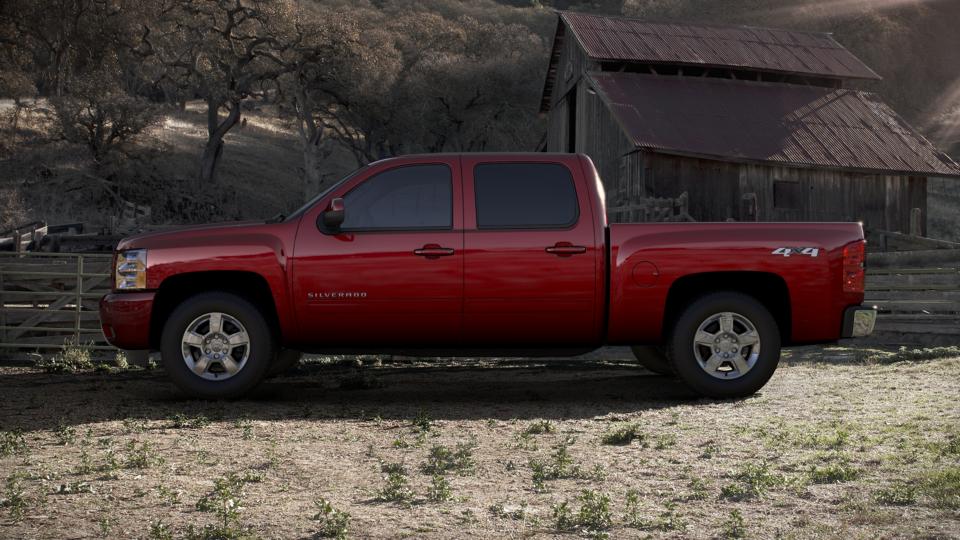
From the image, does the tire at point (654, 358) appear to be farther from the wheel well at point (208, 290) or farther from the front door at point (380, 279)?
the wheel well at point (208, 290)

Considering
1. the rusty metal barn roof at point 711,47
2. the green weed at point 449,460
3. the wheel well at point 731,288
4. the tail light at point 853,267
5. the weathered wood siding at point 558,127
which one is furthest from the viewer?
the weathered wood siding at point 558,127

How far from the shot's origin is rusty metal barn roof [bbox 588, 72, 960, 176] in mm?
28984

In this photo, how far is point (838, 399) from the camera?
32.2ft

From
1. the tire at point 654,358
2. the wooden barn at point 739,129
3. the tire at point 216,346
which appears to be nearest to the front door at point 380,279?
the tire at point 216,346

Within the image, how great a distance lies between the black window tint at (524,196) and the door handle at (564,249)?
19cm

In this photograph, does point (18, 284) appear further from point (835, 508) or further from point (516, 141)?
point (516, 141)

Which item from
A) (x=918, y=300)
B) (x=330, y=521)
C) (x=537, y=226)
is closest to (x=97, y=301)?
(x=537, y=226)

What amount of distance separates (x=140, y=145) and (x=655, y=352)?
37.7 metres

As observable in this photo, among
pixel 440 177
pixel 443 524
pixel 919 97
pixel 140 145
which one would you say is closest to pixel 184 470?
pixel 443 524

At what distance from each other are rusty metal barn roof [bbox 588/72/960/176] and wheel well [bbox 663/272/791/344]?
60.7ft

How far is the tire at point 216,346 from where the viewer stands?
357 inches

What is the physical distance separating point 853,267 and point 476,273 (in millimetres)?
3411

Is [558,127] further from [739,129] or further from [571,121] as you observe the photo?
[739,129]

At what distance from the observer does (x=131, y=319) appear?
912 centimetres
